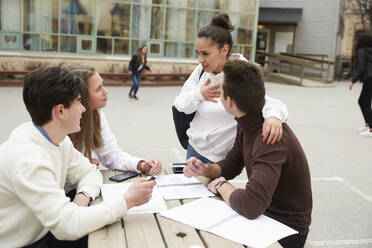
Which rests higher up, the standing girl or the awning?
the awning

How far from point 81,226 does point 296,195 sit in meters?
1.23

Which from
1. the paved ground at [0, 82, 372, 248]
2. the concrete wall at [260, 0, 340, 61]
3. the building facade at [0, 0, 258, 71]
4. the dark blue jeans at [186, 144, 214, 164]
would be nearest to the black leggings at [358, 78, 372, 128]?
the paved ground at [0, 82, 372, 248]

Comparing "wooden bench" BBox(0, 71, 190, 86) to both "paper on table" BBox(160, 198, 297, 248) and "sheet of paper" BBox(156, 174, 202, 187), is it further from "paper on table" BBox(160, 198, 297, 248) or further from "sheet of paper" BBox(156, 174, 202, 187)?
"paper on table" BBox(160, 198, 297, 248)

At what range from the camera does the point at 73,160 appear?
2.50 meters

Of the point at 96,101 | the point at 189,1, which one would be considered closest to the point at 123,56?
the point at 189,1

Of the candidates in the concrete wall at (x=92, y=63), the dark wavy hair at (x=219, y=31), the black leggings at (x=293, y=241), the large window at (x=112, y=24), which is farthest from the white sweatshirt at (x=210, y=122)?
the large window at (x=112, y=24)

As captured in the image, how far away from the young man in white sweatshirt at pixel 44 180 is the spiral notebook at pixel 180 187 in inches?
14.6

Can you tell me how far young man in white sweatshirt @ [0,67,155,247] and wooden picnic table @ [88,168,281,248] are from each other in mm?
62

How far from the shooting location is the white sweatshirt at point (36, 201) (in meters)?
1.85

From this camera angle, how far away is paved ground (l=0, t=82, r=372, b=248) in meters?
4.42

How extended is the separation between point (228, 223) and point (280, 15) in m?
25.8

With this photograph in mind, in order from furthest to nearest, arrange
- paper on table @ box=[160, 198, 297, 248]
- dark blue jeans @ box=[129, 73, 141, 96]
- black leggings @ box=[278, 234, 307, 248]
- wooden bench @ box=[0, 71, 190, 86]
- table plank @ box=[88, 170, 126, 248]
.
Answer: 1. wooden bench @ box=[0, 71, 190, 86]
2. dark blue jeans @ box=[129, 73, 141, 96]
3. black leggings @ box=[278, 234, 307, 248]
4. paper on table @ box=[160, 198, 297, 248]
5. table plank @ box=[88, 170, 126, 248]

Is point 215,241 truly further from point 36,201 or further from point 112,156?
point 112,156

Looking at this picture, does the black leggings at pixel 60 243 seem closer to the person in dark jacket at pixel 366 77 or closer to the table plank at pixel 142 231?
the table plank at pixel 142 231
